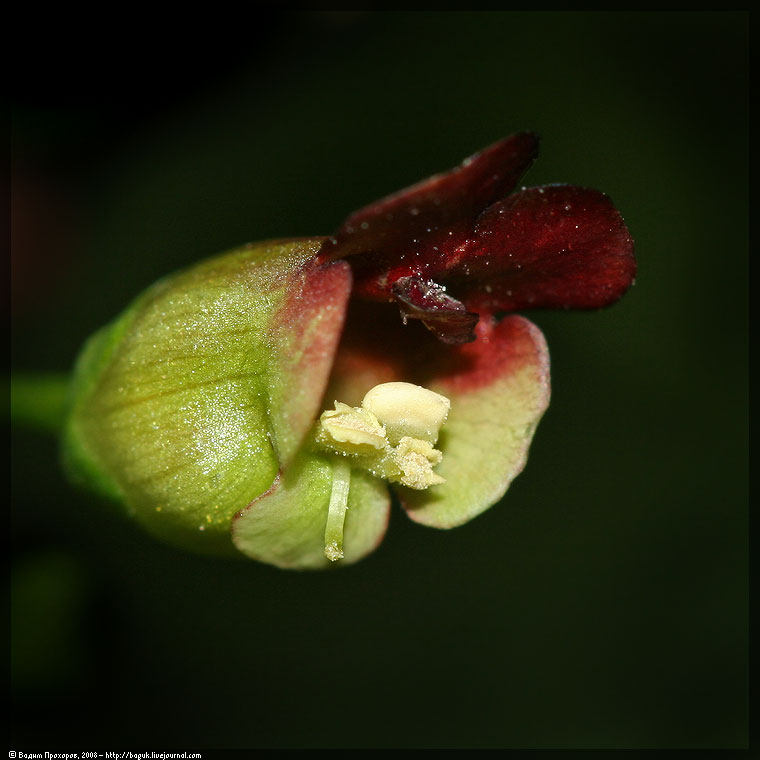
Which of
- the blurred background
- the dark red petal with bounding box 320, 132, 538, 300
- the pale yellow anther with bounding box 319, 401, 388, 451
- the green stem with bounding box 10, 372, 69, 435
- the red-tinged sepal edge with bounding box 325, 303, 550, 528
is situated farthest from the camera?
the blurred background

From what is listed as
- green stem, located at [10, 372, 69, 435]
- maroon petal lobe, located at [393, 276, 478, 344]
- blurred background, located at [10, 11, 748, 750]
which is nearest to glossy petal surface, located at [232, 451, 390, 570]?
maroon petal lobe, located at [393, 276, 478, 344]

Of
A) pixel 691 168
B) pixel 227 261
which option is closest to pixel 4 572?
pixel 227 261

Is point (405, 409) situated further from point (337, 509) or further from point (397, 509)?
point (397, 509)

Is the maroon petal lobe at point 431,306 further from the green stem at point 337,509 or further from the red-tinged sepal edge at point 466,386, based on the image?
the green stem at point 337,509

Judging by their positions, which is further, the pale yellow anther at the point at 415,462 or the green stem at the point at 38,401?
the green stem at the point at 38,401

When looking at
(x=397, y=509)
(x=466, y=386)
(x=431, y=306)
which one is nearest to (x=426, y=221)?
(x=431, y=306)

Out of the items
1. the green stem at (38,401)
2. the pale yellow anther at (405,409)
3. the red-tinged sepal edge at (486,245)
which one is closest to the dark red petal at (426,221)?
the red-tinged sepal edge at (486,245)

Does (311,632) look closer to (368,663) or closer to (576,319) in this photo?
(368,663)

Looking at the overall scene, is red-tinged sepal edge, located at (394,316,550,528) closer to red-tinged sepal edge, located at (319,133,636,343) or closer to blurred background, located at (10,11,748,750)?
red-tinged sepal edge, located at (319,133,636,343)

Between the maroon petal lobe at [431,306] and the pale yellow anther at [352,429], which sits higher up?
the maroon petal lobe at [431,306]
